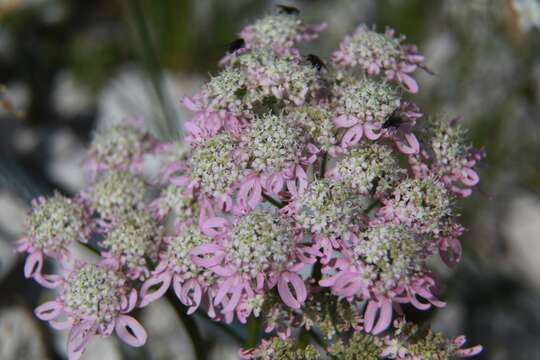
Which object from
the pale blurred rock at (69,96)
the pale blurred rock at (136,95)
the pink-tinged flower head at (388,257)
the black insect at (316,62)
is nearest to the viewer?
the pink-tinged flower head at (388,257)

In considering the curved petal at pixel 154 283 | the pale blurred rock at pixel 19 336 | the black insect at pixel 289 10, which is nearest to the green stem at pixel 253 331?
the curved petal at pixel 154 283

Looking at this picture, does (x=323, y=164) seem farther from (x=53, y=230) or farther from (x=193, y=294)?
(x=53, y=230)

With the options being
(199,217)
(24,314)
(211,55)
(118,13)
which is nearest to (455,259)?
(199,217)

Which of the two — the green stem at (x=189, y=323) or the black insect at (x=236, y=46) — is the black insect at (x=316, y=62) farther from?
Result: the green stem at (x=189, y=323)

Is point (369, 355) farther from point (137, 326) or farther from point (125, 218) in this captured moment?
point (125, 218)

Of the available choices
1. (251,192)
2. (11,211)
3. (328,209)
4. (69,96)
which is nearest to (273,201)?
(251,192)

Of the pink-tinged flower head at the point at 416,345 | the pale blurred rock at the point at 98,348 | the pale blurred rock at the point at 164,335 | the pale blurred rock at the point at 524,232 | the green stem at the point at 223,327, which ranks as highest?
the pink-tinged flower head at the point at 416,345

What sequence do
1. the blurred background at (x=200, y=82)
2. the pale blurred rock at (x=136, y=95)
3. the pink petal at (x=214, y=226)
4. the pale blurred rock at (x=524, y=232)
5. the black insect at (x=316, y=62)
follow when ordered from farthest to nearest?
the pale blurred rock at (x=136, y=95), the pale blurred rock at (x=524, y=232), the blurred background at (x=200, y=82), the black insect at (x=316, y=62), the pink petal at (x=214, y=226)

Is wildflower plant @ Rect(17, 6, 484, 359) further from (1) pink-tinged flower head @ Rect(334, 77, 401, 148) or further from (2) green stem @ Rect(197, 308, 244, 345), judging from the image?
(2) green stem @ Rect(197, 308, 244, 345)
